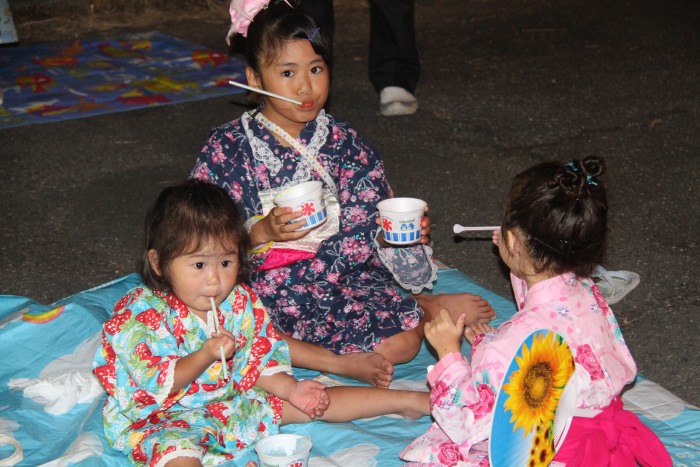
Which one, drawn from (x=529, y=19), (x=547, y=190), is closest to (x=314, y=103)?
(x=547, y=190)

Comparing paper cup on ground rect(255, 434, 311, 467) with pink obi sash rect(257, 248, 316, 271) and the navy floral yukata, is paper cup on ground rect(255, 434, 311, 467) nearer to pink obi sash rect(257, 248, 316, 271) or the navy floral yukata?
the navy floral yukata

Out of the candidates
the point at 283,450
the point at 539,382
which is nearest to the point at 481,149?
the point at 283,450

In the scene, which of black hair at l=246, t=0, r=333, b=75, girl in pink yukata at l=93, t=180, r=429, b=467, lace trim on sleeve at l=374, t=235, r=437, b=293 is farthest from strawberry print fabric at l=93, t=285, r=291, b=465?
black hair at l=246, t=0, r=333, b=75

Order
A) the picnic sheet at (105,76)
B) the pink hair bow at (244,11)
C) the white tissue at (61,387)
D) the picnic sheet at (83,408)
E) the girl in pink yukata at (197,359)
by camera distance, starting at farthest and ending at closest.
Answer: the picnic sheet at (105,76)
the pink hair bow at (244,11)
the white tissue at (61,387)
the picnic sheet at (83,408)
the girl in pink yukata at (197,359)

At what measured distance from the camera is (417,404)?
2.61 metres

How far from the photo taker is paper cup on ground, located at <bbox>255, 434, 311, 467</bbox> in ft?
7.26

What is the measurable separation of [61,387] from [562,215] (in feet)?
5.47

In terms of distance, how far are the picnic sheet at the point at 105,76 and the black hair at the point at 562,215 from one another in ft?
12.4

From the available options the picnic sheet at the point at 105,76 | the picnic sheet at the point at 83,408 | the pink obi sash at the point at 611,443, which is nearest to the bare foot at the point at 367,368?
the picnic sheet at the point at 83,408

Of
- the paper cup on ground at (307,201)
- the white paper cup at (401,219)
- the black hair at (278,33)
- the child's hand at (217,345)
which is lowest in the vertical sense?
the child's hand at (217,345)

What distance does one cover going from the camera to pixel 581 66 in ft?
20.5

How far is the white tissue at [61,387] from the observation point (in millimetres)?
2734

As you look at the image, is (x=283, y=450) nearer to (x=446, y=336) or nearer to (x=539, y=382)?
(x=446, y=336)

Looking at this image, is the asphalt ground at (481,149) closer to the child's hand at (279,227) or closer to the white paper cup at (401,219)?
the white paper cup at (401,219)
